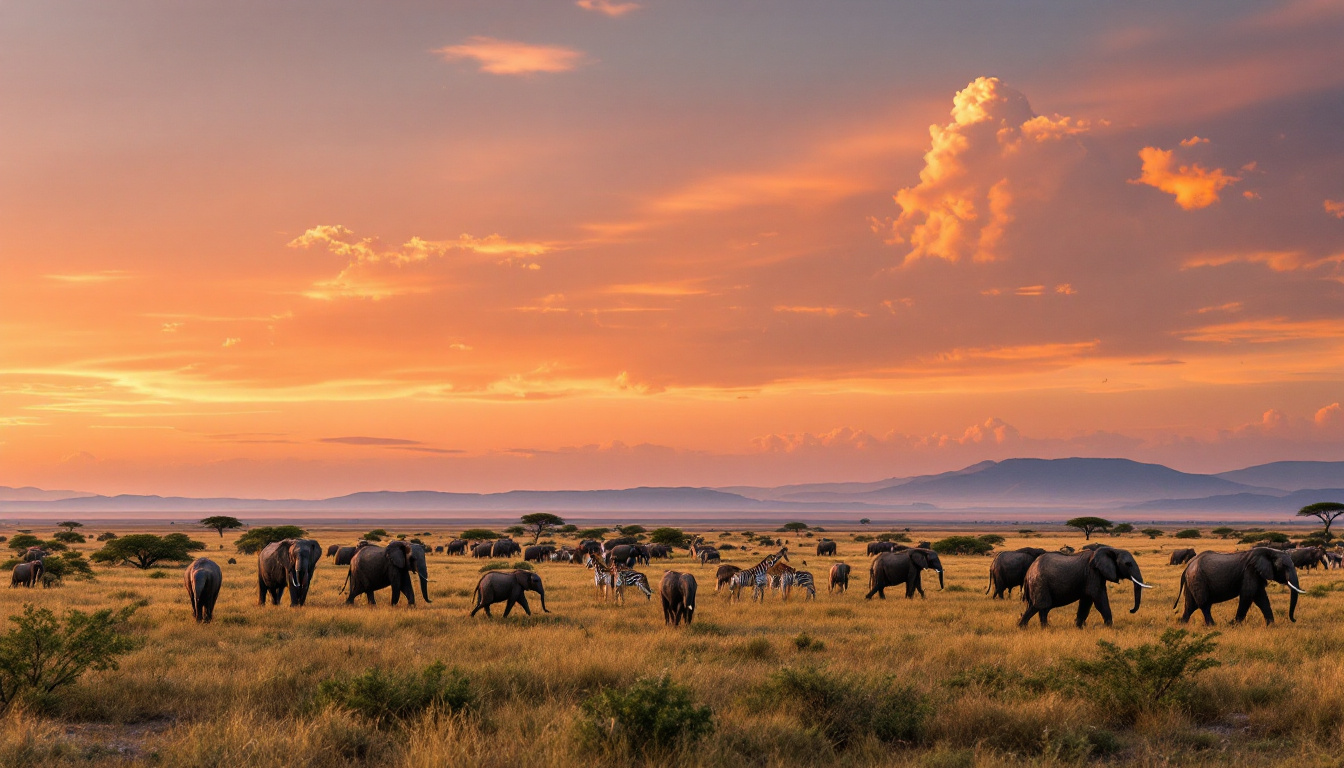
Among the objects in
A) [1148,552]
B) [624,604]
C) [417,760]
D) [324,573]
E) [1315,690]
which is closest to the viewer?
[417,760]

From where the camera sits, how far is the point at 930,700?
12.5m

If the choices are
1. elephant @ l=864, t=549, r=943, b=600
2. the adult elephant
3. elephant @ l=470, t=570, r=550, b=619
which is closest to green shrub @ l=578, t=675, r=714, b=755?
elephant @ l=470, t=570, r=550, b=619

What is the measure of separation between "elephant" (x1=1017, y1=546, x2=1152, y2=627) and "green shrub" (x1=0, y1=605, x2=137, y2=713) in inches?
771

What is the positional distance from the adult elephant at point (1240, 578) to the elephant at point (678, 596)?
42.3 ft

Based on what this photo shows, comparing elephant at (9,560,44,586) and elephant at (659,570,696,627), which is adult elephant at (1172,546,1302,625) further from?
elephant at (9,560,44,586)

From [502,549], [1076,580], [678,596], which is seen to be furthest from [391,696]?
[502,549]

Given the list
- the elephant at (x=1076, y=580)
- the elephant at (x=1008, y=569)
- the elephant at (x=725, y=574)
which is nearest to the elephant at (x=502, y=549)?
the elephant at (x=725, y=574)

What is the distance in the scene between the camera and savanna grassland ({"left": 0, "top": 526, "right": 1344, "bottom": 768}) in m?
10.3

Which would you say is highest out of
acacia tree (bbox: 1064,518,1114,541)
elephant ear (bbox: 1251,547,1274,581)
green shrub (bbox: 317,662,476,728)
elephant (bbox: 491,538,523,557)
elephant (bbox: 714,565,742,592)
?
elephant ear (bbox: 1251,547,1274,581)

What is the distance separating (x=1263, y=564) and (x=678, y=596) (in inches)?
586

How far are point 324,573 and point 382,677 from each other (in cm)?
3283

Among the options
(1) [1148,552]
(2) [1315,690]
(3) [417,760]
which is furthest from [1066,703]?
(1) [1148,552]

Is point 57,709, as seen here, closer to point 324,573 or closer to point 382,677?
point 382,677

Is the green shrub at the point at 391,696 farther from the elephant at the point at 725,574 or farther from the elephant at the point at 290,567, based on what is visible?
the elephant at the point at 725,574
